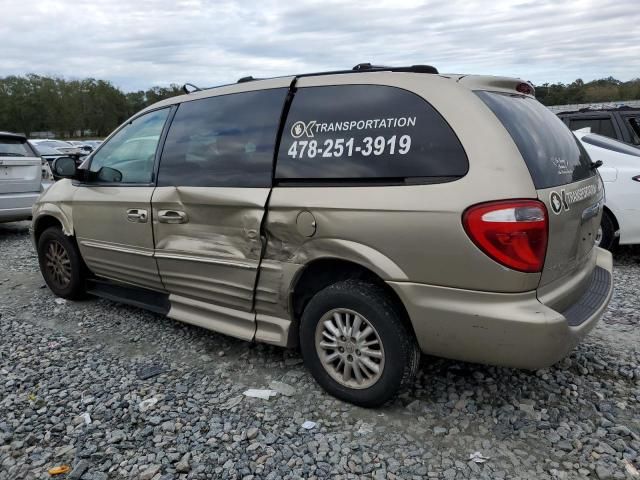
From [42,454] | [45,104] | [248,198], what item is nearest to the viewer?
[42,454]

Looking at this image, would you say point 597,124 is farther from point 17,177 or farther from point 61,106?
point 61,106

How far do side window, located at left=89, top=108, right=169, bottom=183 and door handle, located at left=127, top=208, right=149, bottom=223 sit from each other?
23 centimetres

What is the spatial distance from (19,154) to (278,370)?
6.77 meters

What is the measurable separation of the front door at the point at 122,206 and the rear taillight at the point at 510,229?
241 centimetres

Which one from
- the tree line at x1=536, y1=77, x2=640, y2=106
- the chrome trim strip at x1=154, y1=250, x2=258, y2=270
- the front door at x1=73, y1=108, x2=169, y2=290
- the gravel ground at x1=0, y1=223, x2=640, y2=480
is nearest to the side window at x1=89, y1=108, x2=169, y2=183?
the front door at x1=73, y1=108, x2=169, y2=290

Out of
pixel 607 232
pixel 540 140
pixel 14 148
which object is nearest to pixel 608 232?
pixel 607 232

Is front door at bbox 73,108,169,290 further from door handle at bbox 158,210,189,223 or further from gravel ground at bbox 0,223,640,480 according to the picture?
gravel ground at bbox 0,223,640,480

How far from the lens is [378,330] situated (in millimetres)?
2762

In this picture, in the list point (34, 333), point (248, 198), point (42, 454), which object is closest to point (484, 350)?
point (248, 198)

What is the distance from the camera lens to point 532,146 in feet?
8.68

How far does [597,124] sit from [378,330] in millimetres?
6874

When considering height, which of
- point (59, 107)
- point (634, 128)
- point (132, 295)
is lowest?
point (132, 295)

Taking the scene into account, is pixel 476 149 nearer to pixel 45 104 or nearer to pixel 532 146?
pixel 532 146

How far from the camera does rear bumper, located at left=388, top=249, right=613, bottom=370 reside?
2.41m
